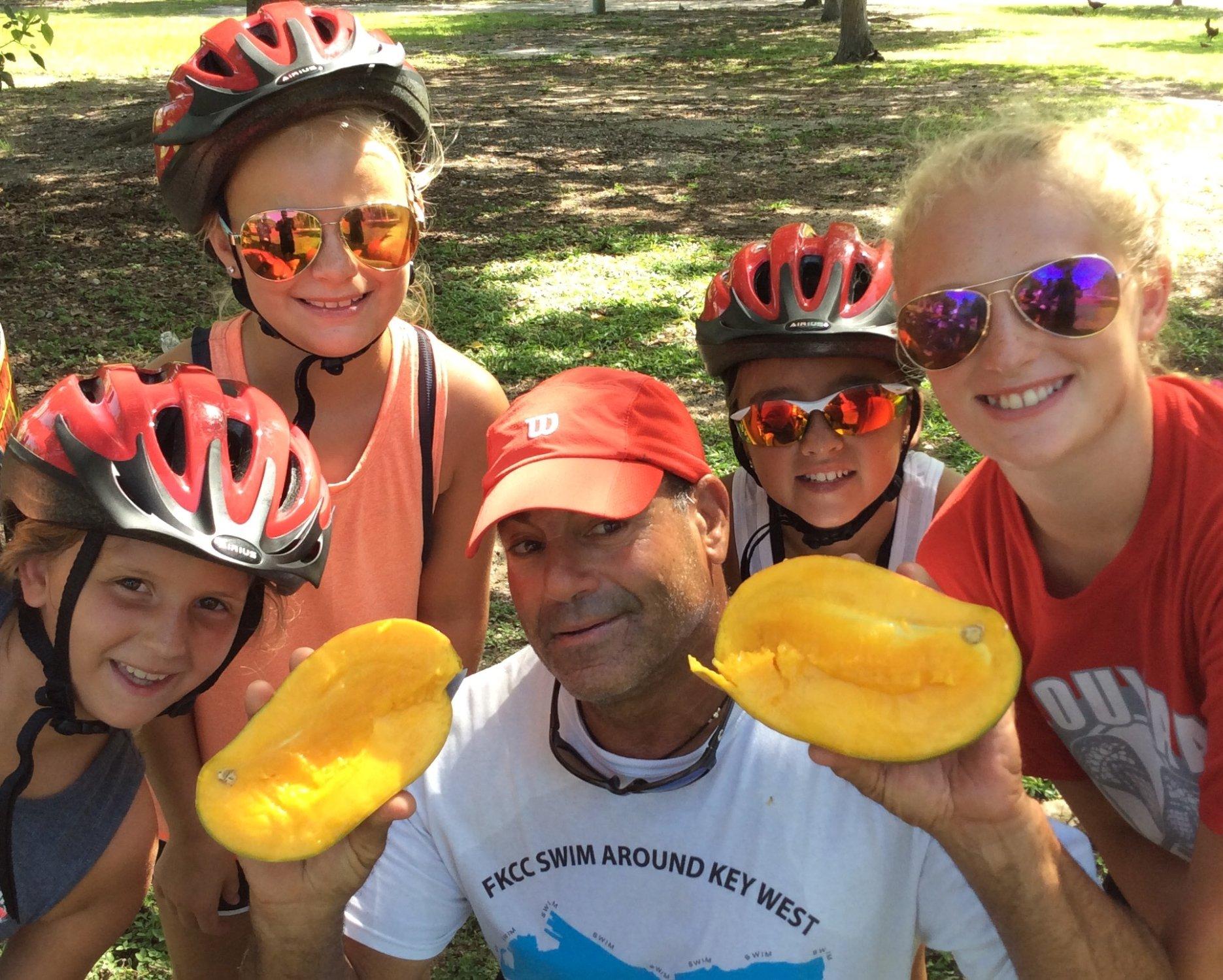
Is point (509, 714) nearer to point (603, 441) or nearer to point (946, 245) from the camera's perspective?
point (603, 441)

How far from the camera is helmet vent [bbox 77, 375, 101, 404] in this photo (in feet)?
10.3

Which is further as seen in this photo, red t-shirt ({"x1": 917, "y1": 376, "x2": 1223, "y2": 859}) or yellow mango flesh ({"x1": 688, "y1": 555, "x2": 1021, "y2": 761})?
red t-shirt ({"x1": 917, "y1": 376, "x2": 1223, "y2": 859})

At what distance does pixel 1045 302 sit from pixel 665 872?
1565 millimetres

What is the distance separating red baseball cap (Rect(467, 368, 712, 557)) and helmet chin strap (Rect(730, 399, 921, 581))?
0.70 meters

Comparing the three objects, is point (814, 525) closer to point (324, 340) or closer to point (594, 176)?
point (324, 340)

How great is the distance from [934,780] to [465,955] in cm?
243

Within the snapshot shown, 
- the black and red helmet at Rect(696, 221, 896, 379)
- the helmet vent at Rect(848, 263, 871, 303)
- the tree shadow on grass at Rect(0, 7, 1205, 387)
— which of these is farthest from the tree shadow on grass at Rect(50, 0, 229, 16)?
the helmet vent at Rect(848, 263, 871, 303)

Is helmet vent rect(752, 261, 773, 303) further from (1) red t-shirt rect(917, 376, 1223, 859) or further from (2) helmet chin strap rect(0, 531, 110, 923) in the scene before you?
(2) helmet chin strap rect(0, 531, 110, 923)

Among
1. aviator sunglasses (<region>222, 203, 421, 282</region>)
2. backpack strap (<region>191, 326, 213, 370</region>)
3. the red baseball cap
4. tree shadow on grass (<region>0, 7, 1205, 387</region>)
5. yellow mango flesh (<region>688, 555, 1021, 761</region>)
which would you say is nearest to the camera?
yellow mango flesh (<region>688, 555, 1021, 761</region>)

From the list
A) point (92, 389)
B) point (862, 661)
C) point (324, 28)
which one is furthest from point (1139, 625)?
point (324, 28)

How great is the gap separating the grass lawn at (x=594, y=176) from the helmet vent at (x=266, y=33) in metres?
2.05

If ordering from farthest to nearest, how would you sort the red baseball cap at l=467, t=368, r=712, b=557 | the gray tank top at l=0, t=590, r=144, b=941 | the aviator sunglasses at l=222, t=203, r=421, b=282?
the aviator sunglasses at l=222, t=203, r=421, b=282 < the gray tank top at l=0, t=590, r=144, b=941 < the red baseball cap at l=467, t=368, r=712, b=557

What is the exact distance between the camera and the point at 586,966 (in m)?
2.80

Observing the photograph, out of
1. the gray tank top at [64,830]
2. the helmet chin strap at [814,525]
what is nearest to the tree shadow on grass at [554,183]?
the helmet chin strap at [814,525]
